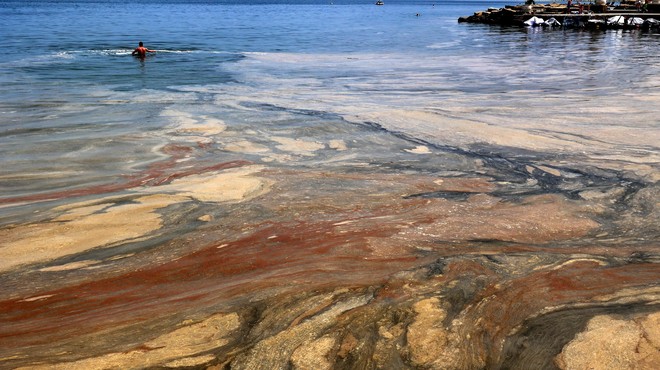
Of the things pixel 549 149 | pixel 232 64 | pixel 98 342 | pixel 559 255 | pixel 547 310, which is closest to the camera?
pixel 98 342

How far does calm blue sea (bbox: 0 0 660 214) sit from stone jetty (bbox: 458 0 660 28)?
11.3 metres

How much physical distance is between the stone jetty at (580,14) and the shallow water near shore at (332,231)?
29.0 m

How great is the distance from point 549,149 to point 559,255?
12.3 ft

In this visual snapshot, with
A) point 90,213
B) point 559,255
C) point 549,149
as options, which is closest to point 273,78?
point 549,149

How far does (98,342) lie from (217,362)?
772 millimetres

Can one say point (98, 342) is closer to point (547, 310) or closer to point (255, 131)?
point (547, 310)

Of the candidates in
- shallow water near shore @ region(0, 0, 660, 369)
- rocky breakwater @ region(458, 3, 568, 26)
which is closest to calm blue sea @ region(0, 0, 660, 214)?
shallow water near shore @ region(0, 0, 660, 369)

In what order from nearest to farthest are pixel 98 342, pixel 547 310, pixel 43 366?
pixel 43 366 → pixel 98 342 → pixel 547 310

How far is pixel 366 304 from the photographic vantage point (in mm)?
3998

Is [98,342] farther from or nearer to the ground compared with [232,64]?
nearer to the ground

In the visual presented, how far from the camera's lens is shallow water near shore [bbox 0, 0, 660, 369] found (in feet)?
11.8

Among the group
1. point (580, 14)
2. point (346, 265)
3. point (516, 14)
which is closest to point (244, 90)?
point (346, 265)

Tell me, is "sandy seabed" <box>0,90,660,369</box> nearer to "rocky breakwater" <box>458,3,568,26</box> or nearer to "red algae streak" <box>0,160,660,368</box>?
"red algae streak" <box>0,160,660,368</box>

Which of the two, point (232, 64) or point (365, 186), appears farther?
point (232, 64)
